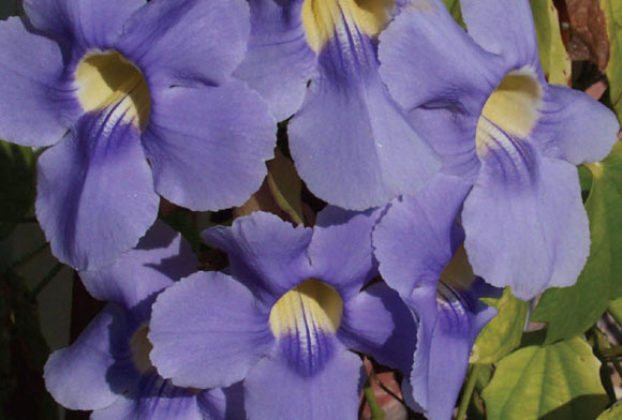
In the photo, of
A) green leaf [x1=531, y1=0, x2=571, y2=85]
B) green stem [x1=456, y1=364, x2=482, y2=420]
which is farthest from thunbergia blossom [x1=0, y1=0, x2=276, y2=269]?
green stem [x1=456, y1=364, x2=482, y2=420]

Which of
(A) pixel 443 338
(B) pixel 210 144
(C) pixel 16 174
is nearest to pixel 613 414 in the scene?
(A) pixel 443 338

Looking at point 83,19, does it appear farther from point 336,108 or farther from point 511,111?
point 511,111

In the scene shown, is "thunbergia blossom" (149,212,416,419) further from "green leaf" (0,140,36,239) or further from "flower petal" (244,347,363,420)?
"green leaf" (0,140,36,239)

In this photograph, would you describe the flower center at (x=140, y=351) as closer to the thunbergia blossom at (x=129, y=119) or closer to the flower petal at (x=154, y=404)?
the flower petal at (x=154, y=404)

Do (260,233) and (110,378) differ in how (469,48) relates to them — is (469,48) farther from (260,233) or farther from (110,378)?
(110,378)

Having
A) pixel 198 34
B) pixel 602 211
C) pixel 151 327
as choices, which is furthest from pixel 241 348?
pixel 602 211
